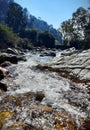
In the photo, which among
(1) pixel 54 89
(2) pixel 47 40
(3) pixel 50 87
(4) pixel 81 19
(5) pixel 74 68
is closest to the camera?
(1) pixel 54 89

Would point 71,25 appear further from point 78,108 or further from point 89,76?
point 78,108

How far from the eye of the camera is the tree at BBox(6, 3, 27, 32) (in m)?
138

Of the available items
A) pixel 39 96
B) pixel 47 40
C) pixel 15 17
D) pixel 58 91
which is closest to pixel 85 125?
pixel 39 96

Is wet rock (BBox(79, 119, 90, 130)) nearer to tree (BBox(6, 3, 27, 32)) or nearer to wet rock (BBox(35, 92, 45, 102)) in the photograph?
wet rock (BBox(35, 92, 45, 102))

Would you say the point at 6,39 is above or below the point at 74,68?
above

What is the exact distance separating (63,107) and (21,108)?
7.58ft

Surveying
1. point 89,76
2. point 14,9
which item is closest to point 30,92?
point 89,76

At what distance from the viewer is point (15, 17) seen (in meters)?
144

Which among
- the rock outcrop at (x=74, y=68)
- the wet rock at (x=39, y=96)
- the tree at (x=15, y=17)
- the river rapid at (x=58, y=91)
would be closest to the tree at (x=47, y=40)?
the tree at (x=15, y=17)

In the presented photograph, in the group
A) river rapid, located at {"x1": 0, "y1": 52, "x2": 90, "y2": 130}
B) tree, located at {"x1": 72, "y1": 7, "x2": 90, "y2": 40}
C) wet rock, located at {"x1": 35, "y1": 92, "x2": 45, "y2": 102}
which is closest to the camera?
river rapid, located at {"x1": 0, "y1": 52, "x2": 90, "y2": 130}

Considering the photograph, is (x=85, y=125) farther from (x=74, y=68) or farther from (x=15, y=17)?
(x=15, y=17)

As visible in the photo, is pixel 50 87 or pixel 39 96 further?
pixel 50 87

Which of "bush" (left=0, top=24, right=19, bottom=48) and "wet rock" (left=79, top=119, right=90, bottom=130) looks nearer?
"wet rock" (left=79, top=119, right=90, bottom=130)

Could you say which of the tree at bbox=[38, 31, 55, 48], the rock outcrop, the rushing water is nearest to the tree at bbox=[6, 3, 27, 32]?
the tree at bbox=[38, 31, 55, 48]
